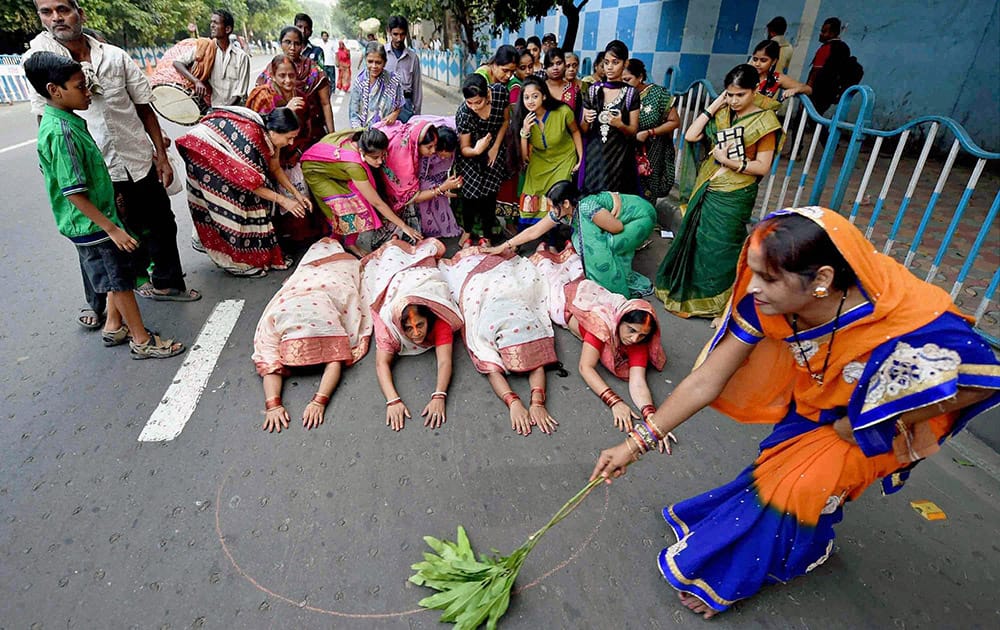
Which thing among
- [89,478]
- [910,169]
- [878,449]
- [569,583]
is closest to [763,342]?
[878,449]

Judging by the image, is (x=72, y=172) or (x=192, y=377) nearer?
(x=72, y=172)

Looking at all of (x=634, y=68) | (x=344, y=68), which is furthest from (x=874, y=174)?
(x=344, y=68)

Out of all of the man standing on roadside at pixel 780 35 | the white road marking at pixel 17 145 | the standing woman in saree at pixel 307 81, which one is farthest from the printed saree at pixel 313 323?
the white road marking at pixel 17 145

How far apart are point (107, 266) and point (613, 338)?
269 centimetres

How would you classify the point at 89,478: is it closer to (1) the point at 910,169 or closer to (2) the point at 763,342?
(2) the point at 763,342

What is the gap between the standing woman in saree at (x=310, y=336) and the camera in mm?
2670

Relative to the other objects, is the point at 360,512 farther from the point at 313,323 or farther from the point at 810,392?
the point at 810,392

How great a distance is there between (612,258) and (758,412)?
6.32ft

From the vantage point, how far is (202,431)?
2.53 meters

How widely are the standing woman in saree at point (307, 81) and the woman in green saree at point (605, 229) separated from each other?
247cm

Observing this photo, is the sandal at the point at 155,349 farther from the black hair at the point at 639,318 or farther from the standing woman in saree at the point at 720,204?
the standing woman in saree at the point at 720,204

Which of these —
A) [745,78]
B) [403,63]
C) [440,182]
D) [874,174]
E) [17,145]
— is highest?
[745,78]

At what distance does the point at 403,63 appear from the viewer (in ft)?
19.8

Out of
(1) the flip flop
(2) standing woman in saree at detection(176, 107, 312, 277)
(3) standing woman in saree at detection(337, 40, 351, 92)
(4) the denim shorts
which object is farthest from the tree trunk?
(3) standing woman in saree at detection(337, 40, 351, 92)
